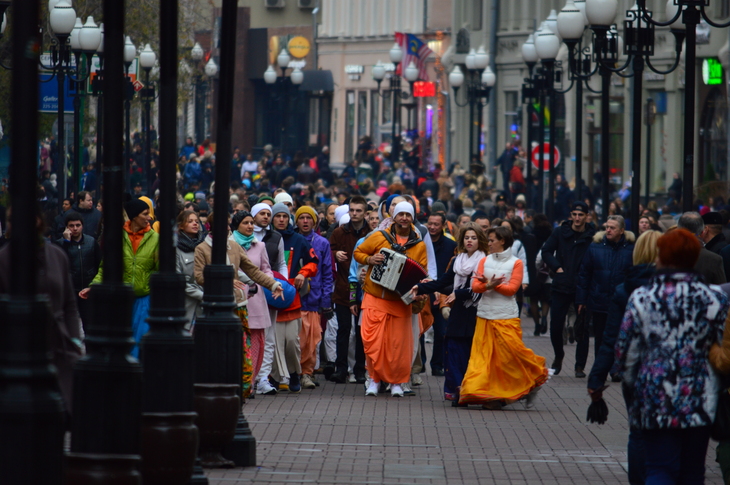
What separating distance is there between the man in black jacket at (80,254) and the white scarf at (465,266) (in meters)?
3.35

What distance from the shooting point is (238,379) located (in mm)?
9398

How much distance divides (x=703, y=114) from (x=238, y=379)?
93.2 feet

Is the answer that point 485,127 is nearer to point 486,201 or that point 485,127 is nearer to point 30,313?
point 486,201

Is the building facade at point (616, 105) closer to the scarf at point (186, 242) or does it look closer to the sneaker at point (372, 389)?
the sneaker at point (372, 389)

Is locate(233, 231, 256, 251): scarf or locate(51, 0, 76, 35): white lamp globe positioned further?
locate(51, 0, 76, 35): white lamp globe

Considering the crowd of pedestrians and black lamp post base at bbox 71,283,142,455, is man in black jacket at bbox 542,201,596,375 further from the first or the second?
black lamp post base at bbox 71,283,142,455

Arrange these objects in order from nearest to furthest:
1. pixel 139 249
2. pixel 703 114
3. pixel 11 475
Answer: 1. pixel 11 475
2. pixel 139 249
3. pixel 703 114

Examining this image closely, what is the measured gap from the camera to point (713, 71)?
3519 centimetres

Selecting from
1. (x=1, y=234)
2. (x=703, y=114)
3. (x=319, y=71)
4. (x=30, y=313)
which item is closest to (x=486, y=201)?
(x=703, y=114)

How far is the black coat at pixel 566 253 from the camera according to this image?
53.7ft

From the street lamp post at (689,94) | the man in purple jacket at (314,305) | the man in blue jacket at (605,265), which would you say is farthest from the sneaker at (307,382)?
the street lamp post at (689,94)

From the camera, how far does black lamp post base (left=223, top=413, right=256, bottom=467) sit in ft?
31.1

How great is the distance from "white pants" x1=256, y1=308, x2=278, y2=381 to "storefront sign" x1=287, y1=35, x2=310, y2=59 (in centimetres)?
6295

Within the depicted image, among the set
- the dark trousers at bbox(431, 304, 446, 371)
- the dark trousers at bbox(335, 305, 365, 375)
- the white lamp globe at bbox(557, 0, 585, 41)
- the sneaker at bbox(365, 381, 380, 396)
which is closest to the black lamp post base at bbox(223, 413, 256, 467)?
the sneaker at bbox(365, 381, 380, 396)
